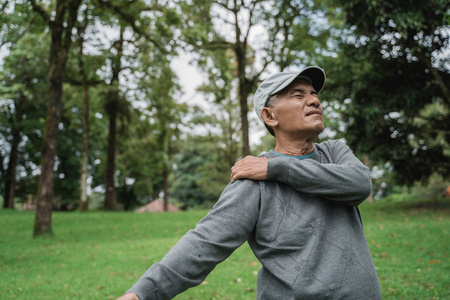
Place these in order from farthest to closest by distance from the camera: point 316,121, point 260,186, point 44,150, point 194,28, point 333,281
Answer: point 194,28 < point 44,150 < point 316,121 < point 260,186 < point 333,281

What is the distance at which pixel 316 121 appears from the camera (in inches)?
74.6

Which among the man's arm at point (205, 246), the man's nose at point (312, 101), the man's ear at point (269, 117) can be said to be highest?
the man's nose at point (312, 101)

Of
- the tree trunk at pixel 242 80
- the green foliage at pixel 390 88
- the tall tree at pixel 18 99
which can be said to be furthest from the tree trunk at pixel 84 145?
the green foliage at pixel 390 88

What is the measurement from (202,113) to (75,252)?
2704 cm

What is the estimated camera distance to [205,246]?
160cm

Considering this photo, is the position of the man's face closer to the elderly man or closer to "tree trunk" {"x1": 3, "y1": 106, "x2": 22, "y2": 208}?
the elderly man

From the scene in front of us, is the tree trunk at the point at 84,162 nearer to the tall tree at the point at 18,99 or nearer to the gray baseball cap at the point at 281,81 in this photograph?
the tall tree at the point at 18,99

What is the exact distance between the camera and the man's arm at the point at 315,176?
1.67 meters

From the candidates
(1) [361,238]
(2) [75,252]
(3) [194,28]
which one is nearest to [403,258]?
(1) [361,238]

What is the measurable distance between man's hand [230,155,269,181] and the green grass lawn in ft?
13.9

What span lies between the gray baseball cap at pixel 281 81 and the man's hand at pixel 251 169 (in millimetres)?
370

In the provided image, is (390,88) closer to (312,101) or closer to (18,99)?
(312,101)

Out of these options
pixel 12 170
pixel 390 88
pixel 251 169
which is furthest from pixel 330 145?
pixel 12 170

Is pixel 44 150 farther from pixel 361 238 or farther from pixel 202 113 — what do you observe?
pixel 202 113
